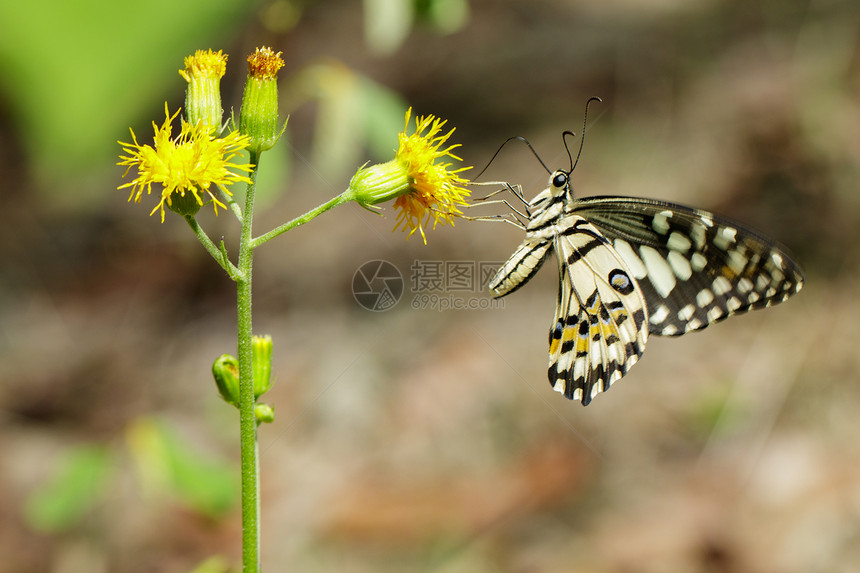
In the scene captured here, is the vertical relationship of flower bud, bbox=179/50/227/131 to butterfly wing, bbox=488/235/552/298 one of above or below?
above

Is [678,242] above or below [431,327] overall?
below

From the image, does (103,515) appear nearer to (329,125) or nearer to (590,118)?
(329,125)

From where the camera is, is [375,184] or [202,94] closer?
[202,94]

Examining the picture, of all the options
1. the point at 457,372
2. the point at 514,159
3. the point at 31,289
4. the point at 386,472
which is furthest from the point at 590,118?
the point at 31,289

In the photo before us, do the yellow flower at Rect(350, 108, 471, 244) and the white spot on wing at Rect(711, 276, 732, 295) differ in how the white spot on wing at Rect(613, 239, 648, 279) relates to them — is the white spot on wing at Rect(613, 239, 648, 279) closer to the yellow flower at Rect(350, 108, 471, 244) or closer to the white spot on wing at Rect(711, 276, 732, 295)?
the white spot on wing at Rect(711, 276, 732, 295)

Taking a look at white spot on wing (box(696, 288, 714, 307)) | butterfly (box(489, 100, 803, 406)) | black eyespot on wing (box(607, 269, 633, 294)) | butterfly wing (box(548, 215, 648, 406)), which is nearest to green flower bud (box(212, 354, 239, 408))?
butterfly (box(489, 100, 803, 406))

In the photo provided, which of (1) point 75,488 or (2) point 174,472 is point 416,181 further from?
(1) point 75,488

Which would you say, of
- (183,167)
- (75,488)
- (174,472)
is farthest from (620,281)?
(75,488)
